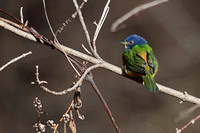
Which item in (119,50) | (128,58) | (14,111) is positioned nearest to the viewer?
(128,58)

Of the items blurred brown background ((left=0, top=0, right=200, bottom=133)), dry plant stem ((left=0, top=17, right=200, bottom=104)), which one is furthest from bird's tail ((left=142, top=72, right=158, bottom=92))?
blurred brown background ((left=0, top=0, right=200, bottom=133))

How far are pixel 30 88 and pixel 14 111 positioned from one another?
65 centimetres

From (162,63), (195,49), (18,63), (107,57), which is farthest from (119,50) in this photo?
(18,63)

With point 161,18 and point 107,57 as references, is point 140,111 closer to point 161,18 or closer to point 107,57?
point 107,57

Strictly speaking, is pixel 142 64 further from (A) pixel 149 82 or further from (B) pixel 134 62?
(A) pixel 149 82

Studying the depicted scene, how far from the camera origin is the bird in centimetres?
338

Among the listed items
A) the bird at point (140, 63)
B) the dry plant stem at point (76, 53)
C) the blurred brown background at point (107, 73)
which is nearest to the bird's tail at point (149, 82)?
the bird at point (140, 63)

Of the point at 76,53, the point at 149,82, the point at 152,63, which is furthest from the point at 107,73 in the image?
the point at 76,53

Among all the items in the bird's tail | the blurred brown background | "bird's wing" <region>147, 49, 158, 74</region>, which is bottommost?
the bird's tail

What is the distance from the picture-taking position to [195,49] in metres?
8.34

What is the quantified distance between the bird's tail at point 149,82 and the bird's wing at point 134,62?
0.06 metres

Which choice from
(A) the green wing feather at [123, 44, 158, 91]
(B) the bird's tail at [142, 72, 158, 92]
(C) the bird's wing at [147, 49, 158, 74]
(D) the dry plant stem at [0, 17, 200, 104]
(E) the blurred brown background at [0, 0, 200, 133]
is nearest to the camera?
(D) the dry plant stem at [0, 17, 200, 104]

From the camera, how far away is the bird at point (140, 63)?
3379mm

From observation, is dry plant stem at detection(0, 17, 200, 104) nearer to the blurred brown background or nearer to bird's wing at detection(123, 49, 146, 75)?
bird's wing at detection(123, 49, 146, 75)
